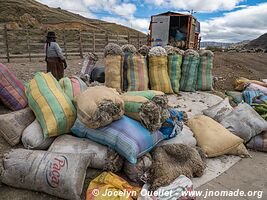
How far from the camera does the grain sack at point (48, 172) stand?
1650mm

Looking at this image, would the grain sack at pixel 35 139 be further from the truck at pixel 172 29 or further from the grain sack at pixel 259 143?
the truck at pixel 172 29

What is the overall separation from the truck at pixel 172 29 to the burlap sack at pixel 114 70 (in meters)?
7.30

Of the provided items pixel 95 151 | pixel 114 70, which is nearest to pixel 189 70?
pixel 114 70

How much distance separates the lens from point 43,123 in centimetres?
212

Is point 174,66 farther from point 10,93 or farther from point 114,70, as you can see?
point 10,93

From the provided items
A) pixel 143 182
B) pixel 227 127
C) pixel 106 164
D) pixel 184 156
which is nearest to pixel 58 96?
pixel 106 164

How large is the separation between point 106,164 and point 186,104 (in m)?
2.10

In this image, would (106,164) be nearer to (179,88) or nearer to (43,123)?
(43,123)

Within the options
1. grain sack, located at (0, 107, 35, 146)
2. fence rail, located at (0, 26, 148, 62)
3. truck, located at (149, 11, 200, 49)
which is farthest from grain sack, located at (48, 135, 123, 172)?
truck, located at (149, 11, 200, 49)

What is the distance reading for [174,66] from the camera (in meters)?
3.96

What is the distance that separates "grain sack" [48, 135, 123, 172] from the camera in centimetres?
195

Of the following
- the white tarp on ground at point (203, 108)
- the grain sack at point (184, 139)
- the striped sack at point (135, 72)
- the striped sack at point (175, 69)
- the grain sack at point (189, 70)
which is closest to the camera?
the white tarp on ground at point (203, 108)

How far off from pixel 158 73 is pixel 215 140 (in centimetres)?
169

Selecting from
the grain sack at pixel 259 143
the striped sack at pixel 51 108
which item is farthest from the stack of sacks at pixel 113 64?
the grain sack at pixel 259 143
